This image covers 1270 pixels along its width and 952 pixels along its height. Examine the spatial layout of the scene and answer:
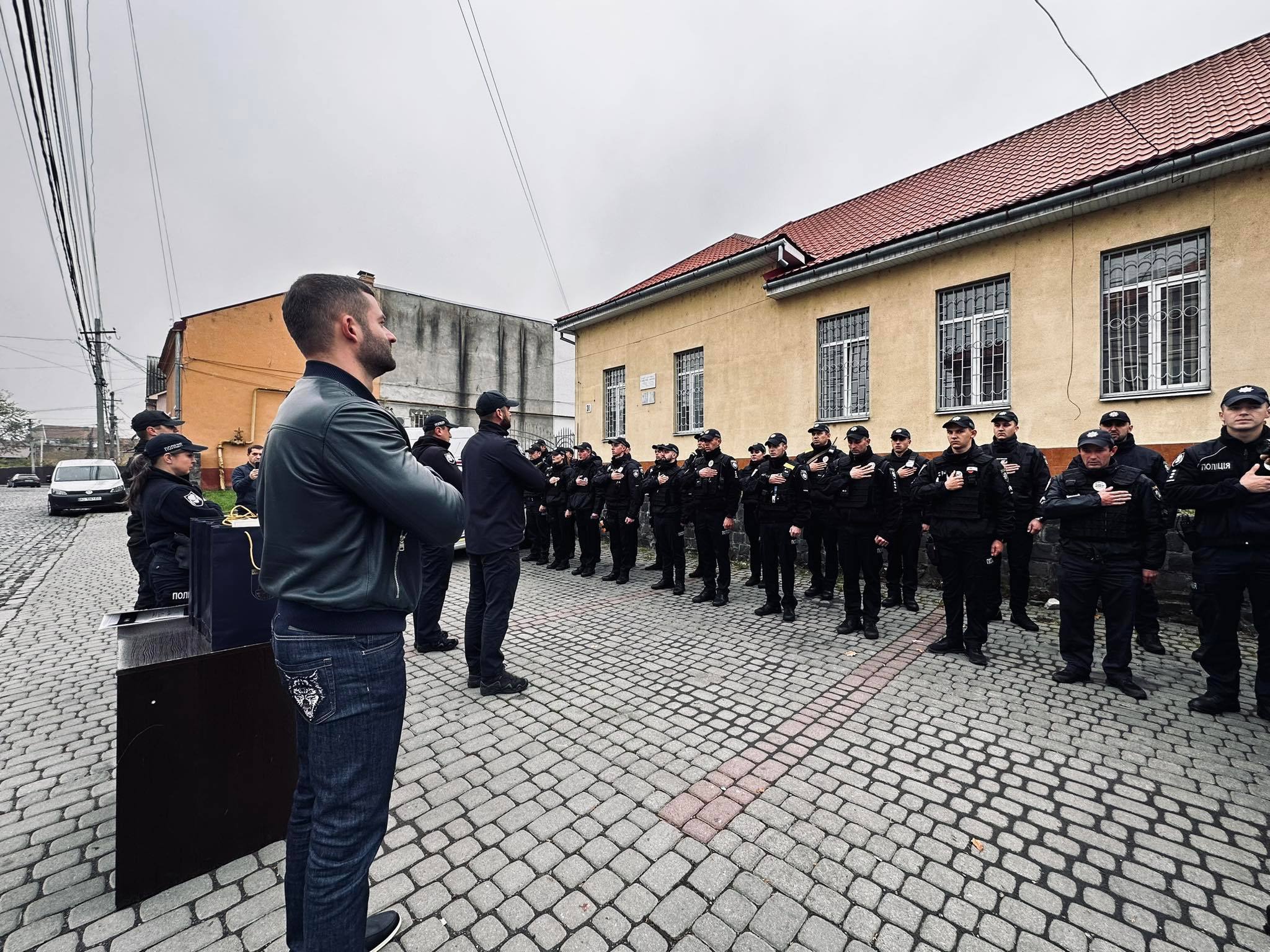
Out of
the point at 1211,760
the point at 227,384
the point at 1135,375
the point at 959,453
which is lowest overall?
the point at 1211,760

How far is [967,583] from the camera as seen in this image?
202 inches

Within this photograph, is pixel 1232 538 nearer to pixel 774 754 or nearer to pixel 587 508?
pixel 774 754

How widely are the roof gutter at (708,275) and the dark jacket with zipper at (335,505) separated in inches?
412

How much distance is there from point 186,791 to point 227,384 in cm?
2700

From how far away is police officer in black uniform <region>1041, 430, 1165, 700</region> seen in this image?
4.34 m

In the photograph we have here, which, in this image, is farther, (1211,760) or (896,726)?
(896,726)

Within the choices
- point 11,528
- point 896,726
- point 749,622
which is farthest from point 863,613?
point 11,528

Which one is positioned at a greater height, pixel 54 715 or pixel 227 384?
pixel 227 384

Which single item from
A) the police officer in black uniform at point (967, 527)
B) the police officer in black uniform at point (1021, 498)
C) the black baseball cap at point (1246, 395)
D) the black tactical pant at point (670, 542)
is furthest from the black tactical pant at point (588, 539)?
the black baseball cap at point (1246, 395)

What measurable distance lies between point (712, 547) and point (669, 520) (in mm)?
954

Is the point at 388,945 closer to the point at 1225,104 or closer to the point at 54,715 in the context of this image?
the point at 54,715

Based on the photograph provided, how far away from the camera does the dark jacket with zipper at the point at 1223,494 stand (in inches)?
149

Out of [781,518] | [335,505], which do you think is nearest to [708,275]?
[781,518]

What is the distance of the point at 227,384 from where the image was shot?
77.4ft
